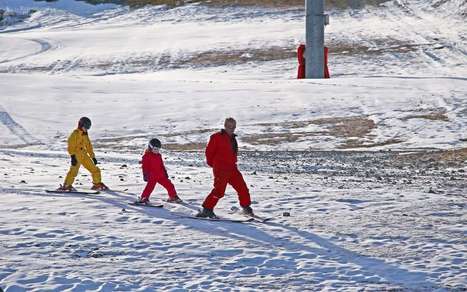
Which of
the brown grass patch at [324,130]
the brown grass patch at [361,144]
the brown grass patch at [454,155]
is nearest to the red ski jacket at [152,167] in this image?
the brown grass patch at [454,155]

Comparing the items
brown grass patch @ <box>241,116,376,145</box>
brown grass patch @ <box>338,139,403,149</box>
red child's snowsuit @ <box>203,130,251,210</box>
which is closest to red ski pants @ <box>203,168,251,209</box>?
red child's snowsuit @ <box>203,130,251,210</box>

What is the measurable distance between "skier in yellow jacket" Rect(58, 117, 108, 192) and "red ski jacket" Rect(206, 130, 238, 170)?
2.98 m

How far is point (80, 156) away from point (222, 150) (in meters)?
3.35

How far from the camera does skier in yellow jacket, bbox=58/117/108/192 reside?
13812mm

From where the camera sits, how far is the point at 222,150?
11.5 metres

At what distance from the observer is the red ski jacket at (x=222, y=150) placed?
11516 millimetres

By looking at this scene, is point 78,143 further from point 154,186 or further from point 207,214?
point 207,214

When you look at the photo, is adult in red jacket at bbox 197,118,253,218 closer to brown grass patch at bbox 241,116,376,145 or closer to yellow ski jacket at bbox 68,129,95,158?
yellow ski jacket at bbox 68,129,95,158

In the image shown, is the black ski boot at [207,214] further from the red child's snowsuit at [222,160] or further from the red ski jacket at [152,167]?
the red ski jacket at [152,167]

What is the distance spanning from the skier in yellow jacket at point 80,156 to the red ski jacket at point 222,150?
298 centimetres

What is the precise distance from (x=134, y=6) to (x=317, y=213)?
48.5 meters

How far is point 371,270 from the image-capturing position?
9.35 meters

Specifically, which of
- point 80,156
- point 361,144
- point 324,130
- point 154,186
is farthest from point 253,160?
point 154,186

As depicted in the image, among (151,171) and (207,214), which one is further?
(151,171)
